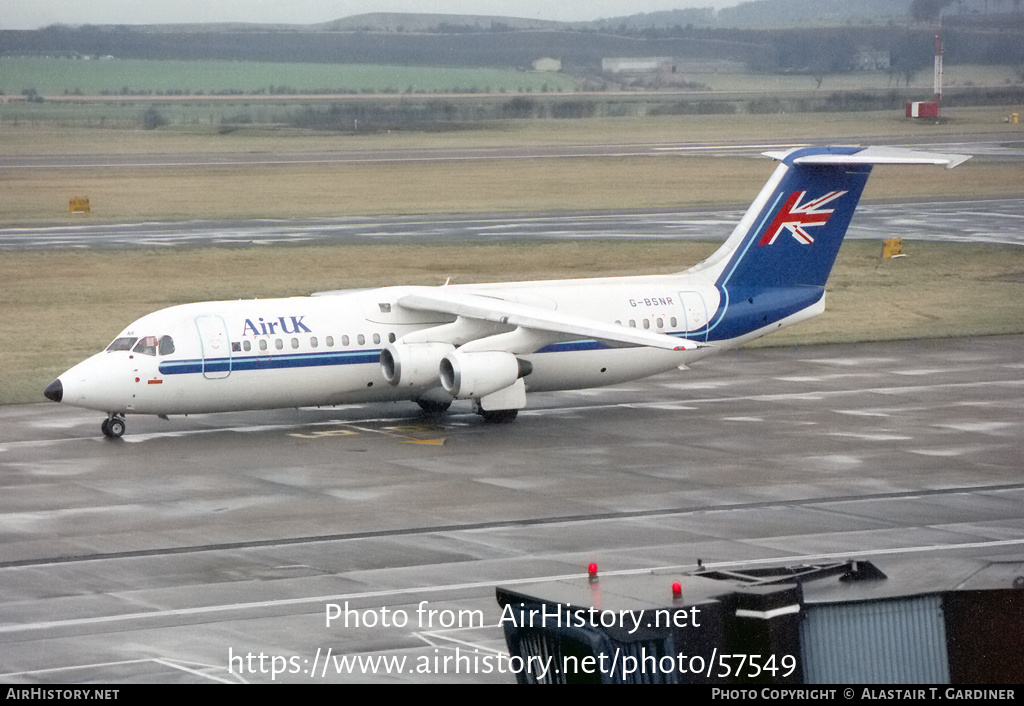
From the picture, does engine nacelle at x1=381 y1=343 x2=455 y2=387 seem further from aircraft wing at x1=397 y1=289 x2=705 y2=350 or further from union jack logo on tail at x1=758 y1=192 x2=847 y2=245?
union jack logo on tail at x1=758 y1=192 x2=847 y2=245

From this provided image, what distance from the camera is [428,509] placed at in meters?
27.7

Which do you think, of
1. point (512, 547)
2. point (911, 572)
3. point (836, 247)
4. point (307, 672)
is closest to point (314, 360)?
point (512, 547)

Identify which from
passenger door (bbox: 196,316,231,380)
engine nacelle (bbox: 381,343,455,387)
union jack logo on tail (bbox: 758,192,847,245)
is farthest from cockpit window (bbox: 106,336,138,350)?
union jack logo on tail (bbox: 758,192,847,245)

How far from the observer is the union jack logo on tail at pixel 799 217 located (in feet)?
125

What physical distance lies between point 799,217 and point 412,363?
10.6m

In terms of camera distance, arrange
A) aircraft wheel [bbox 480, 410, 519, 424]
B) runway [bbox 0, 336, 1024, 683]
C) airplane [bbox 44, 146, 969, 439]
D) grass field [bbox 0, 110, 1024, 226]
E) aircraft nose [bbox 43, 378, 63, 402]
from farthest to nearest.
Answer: grass field [bbox 0, 110, 1024, 226], aircraft wheel [bbox 480, 410, 519, 424], airplane [bbox 44, 146, 969, 439], aircraft nose [bbox 43, 378, 63, 402], runway [bbox 0, 336, 1024, 683]

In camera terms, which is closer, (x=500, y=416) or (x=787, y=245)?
(x=500, y=416)

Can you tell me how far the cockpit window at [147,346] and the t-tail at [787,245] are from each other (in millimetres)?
12871

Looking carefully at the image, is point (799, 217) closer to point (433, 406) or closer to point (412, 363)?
point (433, 406)

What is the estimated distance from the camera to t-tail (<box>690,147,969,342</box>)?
3797cm

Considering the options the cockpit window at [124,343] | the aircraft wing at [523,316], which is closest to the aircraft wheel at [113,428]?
the cockpit window at [124,343]

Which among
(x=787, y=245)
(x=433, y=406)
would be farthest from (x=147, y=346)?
(x=787, y=245)

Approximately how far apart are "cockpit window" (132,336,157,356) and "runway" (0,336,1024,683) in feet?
6.46
